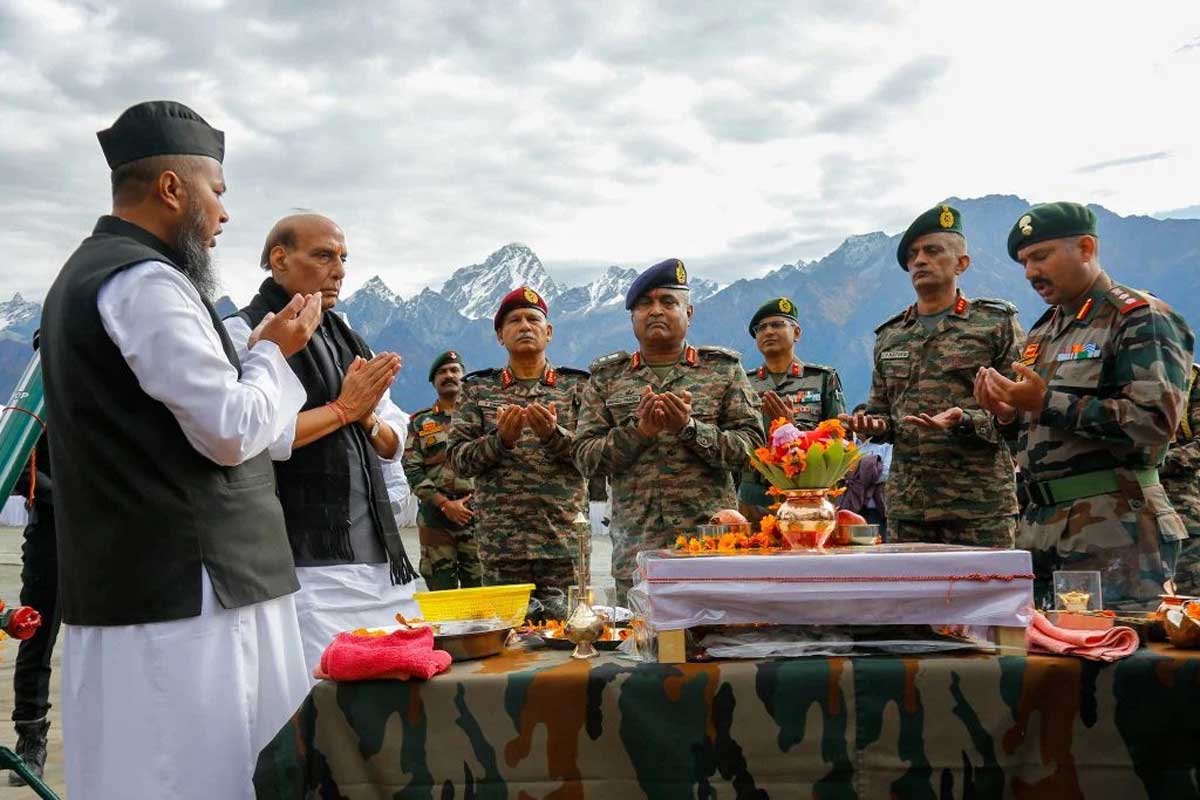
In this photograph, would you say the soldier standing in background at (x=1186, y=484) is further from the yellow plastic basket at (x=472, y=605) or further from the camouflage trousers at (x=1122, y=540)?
the yellow plastic basket at (x=472, y=605)

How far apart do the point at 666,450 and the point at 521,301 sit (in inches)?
55.4

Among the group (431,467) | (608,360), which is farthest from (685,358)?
(431,467)

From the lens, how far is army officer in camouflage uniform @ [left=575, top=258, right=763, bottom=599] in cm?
360

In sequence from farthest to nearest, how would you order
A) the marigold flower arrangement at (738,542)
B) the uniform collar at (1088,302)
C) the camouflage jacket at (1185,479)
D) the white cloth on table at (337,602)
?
the camouflage jacket at (1185,479)
the uniform collar at (1088,302)
the white cloth on table at (337,602)
the marigold flower arrangement at (738,542)

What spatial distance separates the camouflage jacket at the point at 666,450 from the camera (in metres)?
3.58

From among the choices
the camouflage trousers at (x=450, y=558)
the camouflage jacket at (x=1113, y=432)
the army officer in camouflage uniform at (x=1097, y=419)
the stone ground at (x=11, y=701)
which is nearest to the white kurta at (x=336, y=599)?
the stone ground at (x=11, y=701)

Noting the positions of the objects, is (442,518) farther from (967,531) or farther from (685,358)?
(967,531)

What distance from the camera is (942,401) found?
401 centimetres

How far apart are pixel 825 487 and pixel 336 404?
1382 mm

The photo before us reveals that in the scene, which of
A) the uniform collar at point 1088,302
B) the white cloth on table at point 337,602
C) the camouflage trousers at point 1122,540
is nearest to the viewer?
the white cloth on table at point 337,602

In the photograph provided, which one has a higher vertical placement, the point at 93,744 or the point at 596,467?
the point at 596,467

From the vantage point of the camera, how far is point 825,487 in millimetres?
Answer: 2234

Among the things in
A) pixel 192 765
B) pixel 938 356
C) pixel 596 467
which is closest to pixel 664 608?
pixel 192 765

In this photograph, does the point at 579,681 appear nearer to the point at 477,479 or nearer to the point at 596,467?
the point at 596,467
